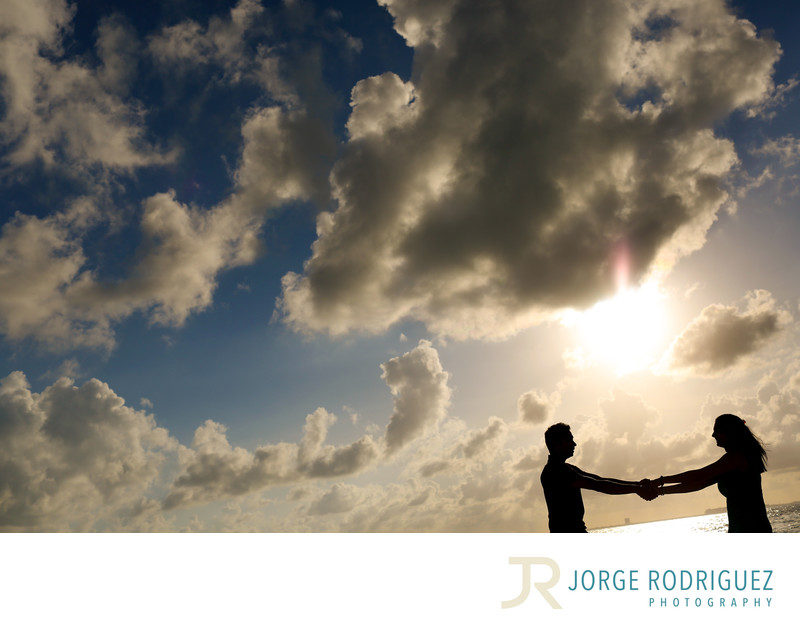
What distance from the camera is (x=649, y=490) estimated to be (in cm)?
1046

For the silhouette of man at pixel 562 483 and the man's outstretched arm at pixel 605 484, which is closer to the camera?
the silhouette of man at pixel 562 483

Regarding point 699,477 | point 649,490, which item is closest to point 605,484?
point 699,477

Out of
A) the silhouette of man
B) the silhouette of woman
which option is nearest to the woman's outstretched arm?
the silhouette of woman

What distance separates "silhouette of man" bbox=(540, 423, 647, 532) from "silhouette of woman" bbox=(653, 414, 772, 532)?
1863 millimetres

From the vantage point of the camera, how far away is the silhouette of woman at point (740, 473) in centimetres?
752

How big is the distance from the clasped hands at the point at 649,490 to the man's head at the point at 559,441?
10.8 feet

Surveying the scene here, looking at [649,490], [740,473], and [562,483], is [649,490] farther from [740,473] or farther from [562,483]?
[562,483]

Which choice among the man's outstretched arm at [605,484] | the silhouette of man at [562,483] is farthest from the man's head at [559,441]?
the man's outstretched arm at [605,484]

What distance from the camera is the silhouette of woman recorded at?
752 centimetres

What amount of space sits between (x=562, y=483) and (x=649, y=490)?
12.0 ft

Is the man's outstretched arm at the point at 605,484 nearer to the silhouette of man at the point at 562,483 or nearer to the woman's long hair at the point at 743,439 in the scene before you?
the silhouette of man at the point at 562,483
